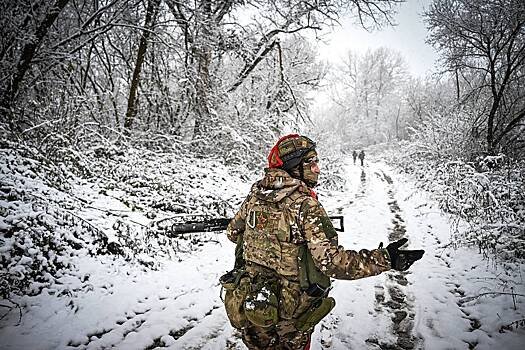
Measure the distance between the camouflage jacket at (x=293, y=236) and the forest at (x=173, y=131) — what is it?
187cm

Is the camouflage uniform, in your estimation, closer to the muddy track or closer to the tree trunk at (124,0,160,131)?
the muddy track

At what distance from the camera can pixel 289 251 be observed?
6.53ft

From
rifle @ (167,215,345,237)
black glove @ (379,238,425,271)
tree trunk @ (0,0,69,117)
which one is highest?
tree trunk @ (0,0,69,117)

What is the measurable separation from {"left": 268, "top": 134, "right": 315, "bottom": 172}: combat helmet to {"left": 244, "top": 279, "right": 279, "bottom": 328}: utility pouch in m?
0.90

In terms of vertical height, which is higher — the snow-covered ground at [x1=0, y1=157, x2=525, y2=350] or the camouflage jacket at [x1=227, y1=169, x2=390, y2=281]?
the camouflage jacket at [x1=227, y1=169, x2=390, y2=281]

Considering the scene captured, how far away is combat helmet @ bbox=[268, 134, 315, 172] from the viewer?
2.12 meters

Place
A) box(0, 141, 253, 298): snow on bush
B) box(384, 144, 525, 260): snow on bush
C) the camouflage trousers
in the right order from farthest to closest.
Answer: box(384, 144, 525, 260): snow on bush → box(0, 141, 253, 298): snow on bush → the camouflage trousers

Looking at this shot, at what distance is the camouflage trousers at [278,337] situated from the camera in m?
2.07

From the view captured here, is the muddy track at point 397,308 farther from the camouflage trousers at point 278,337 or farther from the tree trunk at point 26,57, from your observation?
the tree trunk at point 26,57

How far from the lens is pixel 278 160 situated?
2158 millimetres

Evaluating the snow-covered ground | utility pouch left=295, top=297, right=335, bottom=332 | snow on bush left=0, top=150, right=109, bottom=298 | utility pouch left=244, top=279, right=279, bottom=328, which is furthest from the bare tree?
snow on bush left=0, top=150, right=109, bottom=298

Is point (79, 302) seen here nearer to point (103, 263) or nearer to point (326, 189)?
point (103, 263)

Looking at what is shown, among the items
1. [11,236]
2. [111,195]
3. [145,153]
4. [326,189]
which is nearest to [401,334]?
[11,236]

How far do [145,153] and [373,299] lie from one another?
7.46 m
